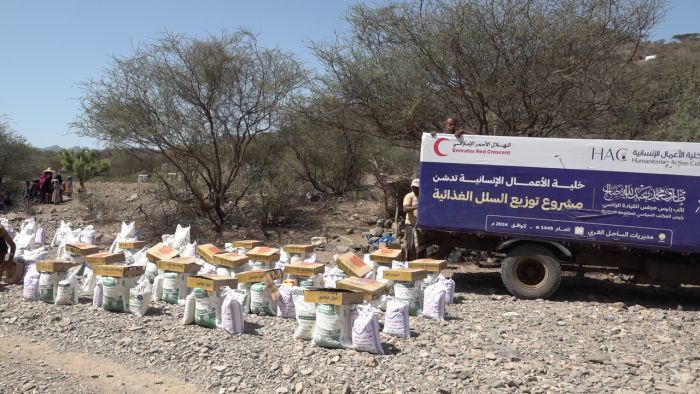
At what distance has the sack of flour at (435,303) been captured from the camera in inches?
261

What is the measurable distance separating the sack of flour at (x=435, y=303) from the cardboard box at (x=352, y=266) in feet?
3.06

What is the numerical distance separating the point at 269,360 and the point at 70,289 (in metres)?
3.19

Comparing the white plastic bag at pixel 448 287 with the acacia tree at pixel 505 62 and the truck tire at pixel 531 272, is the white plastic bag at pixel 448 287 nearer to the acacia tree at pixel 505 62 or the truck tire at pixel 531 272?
the truck tire at pixel 531 272

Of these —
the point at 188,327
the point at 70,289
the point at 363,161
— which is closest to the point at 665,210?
the point at 188,327

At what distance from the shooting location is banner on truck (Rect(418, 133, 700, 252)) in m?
7.39

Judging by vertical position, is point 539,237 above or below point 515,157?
below

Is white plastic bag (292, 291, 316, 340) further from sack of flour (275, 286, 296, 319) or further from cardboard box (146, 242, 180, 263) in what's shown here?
cardboard box (146, 242, 180, 263)

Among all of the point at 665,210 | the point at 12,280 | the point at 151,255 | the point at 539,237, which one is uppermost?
the point at 665,210

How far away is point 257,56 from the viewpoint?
1385cm

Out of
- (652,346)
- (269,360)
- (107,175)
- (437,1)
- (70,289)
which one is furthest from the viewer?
(107,175)

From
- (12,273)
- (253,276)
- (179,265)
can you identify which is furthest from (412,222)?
(12,273)

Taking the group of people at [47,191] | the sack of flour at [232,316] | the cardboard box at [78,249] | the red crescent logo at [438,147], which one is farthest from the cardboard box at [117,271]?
the group of people at [47,191]

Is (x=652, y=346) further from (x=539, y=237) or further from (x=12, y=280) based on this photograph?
(x=12, y=280)

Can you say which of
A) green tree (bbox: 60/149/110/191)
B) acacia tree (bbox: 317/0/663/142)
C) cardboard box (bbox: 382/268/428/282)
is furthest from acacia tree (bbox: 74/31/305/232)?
green tree (bbox: 60/149/110/191)
